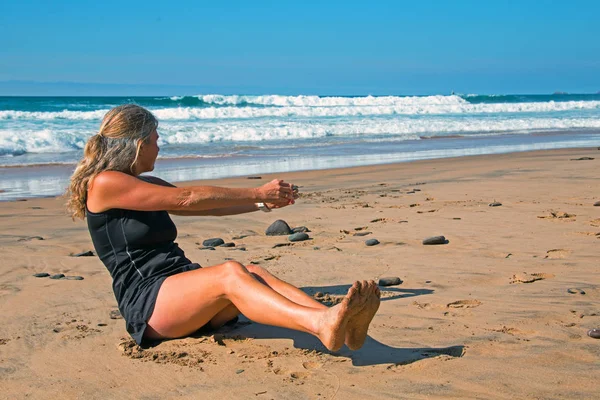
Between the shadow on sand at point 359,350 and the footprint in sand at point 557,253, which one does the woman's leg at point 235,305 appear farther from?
the footprint in sand at point 557,253

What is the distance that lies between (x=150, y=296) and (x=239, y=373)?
25.3 inches

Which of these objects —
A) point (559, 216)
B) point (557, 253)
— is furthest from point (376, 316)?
point (559, 216)

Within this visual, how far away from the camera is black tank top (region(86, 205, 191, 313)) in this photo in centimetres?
359

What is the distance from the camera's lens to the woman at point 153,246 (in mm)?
3322

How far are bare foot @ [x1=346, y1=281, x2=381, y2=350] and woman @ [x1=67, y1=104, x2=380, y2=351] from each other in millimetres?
11

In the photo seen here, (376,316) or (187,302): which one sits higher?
(187,302)

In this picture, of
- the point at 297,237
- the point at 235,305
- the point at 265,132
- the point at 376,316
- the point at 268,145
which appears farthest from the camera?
the point at 265,132

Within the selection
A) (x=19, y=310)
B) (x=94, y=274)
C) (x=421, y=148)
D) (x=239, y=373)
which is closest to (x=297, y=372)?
(x=239, y=373)

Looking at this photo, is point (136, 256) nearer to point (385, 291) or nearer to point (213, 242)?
point (385, 291)

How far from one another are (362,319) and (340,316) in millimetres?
132

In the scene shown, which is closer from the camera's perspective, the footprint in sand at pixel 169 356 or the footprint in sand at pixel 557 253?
the footprint in sand at pixel 169 356

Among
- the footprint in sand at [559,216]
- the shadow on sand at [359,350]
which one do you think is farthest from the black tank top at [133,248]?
the footprint in sand at [559,216]

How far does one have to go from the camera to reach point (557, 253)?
543cm

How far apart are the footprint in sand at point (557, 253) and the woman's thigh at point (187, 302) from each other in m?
2.94
